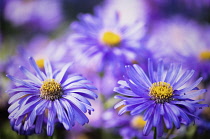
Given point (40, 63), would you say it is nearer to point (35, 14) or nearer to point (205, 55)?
point (205, 55)

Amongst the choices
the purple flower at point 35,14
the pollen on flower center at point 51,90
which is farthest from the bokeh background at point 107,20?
the pollen on flower center at point 51,90

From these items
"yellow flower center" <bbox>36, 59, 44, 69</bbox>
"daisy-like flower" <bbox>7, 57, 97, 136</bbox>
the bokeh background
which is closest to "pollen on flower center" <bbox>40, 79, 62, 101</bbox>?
"daisy-like flower" <bbox>7, 57, 97, 136</bbox>

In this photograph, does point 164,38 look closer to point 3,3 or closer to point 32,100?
point 32,100

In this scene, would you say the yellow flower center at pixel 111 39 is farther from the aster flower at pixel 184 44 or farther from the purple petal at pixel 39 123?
the purple petal at pixel 39 123

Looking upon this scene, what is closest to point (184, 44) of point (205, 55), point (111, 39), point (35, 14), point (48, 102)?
point (205, 55)

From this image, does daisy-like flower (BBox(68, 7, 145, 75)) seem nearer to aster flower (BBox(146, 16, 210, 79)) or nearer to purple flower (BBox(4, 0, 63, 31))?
aster flower (BBox(146, 16, 210, 79))
